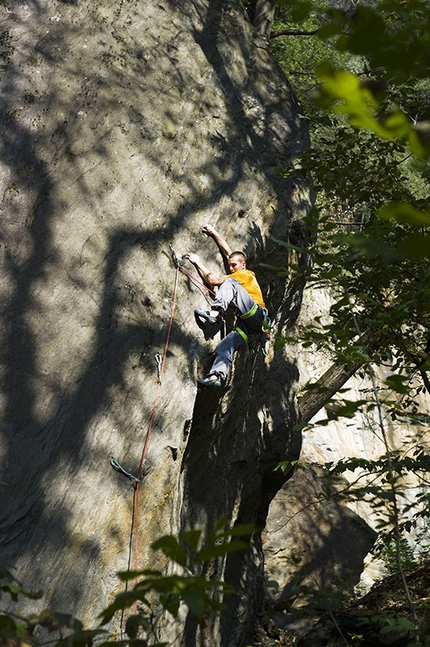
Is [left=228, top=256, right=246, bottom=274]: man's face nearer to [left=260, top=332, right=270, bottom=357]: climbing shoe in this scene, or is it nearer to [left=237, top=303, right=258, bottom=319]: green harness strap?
[left=237, top=303, right=258, bottom=319]: green harness strap

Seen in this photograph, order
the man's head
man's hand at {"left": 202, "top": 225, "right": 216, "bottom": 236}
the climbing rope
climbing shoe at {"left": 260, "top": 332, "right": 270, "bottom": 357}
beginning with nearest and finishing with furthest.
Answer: the climbing rope → man's hand at {"left": 202, "top": 225, "right": 216, "bottom": 236} → the man's head → climbing shoe at {"left": 260, "top": 332, "right": 270, "bottom": 357}

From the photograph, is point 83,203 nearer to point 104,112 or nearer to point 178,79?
point 104,112

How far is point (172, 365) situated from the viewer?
4.64 metres

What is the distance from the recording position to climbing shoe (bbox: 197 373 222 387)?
482cm

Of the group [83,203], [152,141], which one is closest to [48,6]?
[152,141]

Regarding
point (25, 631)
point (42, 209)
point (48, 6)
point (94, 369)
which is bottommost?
point (25, 631)

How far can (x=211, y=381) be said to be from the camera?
4.85m

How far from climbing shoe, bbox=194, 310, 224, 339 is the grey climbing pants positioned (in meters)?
0.12

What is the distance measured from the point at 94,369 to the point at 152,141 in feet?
7.62

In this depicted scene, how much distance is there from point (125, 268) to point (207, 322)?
909 millimetres

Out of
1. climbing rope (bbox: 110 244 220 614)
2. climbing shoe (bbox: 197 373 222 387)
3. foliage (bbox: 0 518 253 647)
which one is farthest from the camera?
climbing shoe (bbox: 197 373 222 387)

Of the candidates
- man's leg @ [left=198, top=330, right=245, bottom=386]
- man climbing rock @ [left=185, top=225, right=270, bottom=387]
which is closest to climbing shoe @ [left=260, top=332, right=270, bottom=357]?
man climbing rock @ [left=185, top=225, right=270, bottom=387]

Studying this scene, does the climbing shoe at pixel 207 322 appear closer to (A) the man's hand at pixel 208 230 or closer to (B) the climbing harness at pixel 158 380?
(B) the climbing harness at pixel 158 380

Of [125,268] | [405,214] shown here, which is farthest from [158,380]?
[405,214]
